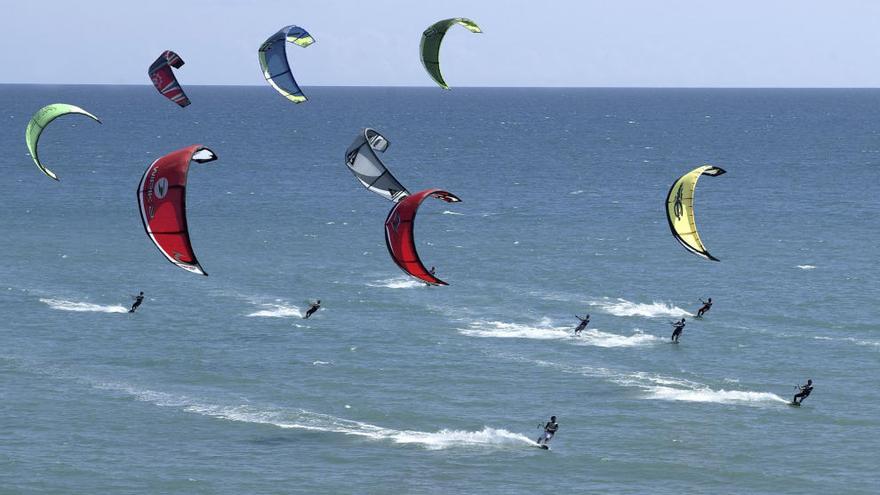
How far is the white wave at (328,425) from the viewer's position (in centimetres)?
6262

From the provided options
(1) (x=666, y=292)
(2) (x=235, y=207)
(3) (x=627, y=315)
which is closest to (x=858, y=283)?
(1) (x=666, y=292)

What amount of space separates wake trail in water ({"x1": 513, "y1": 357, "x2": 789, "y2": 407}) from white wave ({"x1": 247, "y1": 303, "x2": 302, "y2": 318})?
1954 centimetres

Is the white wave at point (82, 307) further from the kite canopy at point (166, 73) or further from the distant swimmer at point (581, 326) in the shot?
the distant swimmer at point (581, 326)

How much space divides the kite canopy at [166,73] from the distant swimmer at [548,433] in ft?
76.5

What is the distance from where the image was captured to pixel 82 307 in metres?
90.0

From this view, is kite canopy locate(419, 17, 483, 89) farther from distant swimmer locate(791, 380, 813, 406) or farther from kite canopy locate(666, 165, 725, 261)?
distant swimmer locate(791, 380, 813, 406)

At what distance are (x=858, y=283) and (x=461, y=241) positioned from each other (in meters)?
34.8

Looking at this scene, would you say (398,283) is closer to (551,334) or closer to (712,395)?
(551,334)

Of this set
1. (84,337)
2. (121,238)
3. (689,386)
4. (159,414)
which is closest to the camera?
(159,414)

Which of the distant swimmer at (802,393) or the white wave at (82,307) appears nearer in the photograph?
the distant swimmer at (802,393)

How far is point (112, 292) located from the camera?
314 feet

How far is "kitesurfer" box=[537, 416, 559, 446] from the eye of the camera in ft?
200

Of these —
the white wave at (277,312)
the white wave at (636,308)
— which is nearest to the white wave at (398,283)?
the white wave at (277,312)

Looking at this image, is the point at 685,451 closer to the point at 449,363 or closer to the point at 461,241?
the point at 449,363
